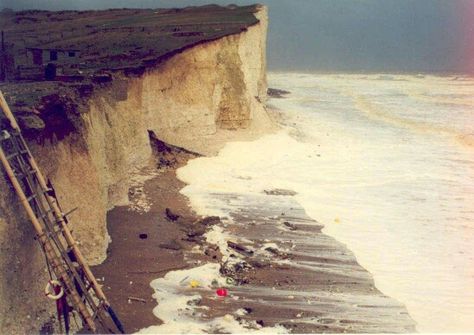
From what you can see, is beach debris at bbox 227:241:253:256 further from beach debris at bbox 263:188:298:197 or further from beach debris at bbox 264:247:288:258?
beach debris at bbox 263:188:298:197

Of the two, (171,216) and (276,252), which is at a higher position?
(171,216)

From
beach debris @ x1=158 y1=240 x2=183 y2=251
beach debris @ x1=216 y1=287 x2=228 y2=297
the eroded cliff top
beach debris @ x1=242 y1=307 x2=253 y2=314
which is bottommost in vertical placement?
beach debris @ x1=242 y1=307 x2=253 y2=314

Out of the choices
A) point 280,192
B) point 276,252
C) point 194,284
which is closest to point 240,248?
point 276,252

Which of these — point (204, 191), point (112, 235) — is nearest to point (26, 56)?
point (204, 191)

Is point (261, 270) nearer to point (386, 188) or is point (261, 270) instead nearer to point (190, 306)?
point (190, 306)

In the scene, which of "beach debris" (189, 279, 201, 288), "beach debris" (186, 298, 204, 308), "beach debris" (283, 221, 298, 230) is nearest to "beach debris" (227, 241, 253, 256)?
"beach debris" (189, 279, 201, 288)

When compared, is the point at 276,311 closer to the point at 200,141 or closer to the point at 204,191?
the point at 204,191

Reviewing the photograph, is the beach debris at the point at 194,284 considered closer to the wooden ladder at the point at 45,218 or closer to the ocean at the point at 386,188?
the wooden ladder at the point at 45,218
